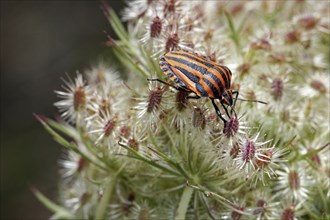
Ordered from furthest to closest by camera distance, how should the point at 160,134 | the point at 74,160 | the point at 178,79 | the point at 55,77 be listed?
the point at 55,77 < the point at 74,160 < the point at 160,134 < the point at 178,79

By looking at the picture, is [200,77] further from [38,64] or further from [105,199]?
[38,64]

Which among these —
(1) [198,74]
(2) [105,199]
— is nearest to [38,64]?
(2) [105,199]

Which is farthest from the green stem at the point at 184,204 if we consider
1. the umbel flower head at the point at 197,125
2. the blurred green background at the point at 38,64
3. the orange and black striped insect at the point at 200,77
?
the blurred green background at the point at 38,64

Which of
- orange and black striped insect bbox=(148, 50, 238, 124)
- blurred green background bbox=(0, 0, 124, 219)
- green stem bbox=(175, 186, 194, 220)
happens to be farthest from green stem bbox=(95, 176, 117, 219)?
blurred green background bbox=(0, 0, 124, 219)

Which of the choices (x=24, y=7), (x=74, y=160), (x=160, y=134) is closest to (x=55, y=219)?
(x=74, y=160)

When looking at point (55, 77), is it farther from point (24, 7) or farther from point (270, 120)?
point (270, 120)

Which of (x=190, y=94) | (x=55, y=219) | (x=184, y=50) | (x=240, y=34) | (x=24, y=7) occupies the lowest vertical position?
(x=55, y=219)
